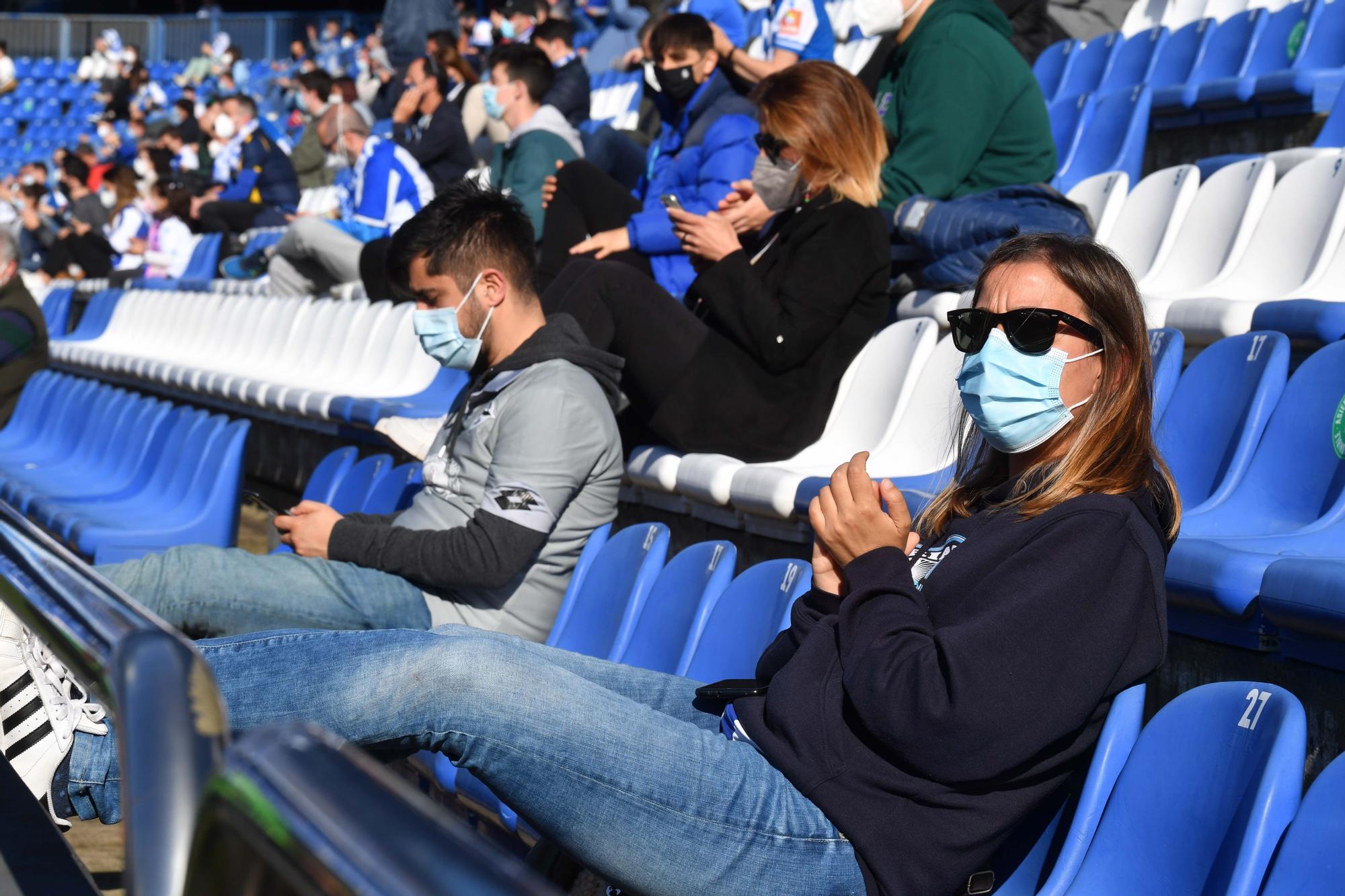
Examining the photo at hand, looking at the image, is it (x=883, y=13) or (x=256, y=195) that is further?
(x=256, y=195)

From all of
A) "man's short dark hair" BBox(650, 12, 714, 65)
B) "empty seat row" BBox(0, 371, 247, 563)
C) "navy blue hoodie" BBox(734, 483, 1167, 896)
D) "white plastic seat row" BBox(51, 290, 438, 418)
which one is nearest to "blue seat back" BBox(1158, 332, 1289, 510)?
"navy blue hoodie" BBox(734, 483, 1167, 896)

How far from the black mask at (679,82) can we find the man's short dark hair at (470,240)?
1.32m

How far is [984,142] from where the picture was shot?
351 cm

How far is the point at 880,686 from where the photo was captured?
141cm

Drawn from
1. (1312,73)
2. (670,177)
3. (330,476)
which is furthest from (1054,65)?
(330,476)

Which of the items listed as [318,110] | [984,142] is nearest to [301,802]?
[984,142]

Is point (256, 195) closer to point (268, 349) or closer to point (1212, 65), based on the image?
point (268, 349)

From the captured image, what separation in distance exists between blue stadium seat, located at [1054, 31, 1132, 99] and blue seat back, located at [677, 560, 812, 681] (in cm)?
435

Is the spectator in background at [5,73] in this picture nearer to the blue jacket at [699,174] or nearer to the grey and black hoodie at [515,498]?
the blue jacket at [699,174]

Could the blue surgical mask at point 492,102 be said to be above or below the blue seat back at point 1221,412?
above

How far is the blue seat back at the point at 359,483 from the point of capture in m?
3.64

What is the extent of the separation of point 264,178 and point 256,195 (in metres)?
0.25

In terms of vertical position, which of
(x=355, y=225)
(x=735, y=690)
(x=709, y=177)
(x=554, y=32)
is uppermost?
(x=554, y=32)

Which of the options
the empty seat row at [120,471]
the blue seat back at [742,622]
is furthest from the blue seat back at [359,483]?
the blue seat back at [742,622]
